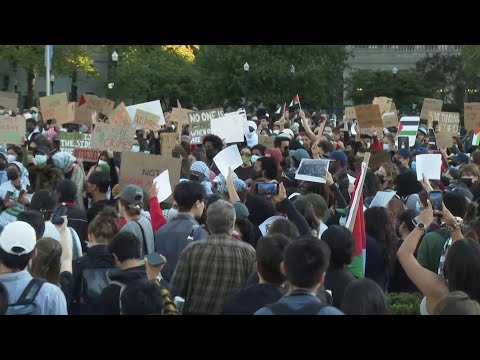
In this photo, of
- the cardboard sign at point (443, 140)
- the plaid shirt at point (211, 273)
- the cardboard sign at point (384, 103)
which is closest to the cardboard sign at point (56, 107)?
the cardboard sign at point (443, 140)

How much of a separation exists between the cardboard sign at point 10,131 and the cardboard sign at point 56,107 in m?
3.71

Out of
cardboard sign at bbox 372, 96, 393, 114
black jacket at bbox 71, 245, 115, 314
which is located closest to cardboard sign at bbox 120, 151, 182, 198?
black jacket at bbox 71, 245, 115, 314

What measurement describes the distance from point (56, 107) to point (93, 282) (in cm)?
1196

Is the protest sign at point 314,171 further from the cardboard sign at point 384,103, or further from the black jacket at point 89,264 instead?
the cardboard sign at point 384,103

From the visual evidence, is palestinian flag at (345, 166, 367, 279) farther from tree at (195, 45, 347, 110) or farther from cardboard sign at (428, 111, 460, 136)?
tree at (195, 45, 347, 110)

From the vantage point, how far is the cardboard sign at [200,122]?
16.5 meters

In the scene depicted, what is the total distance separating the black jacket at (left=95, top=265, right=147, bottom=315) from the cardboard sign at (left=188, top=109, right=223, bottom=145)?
35.3 feet

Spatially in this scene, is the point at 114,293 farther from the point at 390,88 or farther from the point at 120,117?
the point at 390,88

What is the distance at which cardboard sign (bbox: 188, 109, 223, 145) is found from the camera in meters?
16.5

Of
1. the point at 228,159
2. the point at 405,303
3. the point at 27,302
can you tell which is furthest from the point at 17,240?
the point at 228,159

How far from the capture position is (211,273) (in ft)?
20.5

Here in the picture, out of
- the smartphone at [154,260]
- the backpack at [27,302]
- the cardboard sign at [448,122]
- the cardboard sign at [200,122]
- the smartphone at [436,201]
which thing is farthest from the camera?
the cardboard sign at [448,122]
